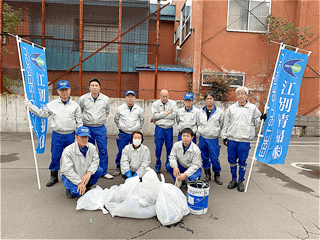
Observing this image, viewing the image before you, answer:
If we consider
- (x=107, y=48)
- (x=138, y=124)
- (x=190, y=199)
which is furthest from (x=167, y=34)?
(x=190, y=199)

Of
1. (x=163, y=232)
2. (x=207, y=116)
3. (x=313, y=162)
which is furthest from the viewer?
(x=313, y=162)

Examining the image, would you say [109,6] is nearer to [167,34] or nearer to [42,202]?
[167,34]

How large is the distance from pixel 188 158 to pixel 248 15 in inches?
347

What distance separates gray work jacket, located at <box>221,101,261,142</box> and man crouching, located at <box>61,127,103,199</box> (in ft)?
8.38

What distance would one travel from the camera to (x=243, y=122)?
13.0 feet

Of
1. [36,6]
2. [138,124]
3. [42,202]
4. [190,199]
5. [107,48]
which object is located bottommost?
[42,202]

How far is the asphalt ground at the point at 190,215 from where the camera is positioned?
265cm

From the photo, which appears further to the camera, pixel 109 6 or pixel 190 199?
pixel 109 6

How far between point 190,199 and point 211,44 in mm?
8363

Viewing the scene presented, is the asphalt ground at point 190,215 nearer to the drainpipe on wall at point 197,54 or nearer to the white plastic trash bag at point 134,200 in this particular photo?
the white plastic trash bag at point 134,200

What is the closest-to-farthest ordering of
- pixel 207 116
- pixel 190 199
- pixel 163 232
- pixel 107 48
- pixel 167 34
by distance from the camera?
pixel 163 232 < pixel 190 199 < pixel 207 116 < pixel 107 48 < pixel 167 34

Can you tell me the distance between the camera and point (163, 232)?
8.79 feet

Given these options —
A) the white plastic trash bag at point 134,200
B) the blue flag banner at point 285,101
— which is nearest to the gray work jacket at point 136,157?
the white plastic trash bag at point 134,200

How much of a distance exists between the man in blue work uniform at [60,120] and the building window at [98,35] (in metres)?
5.83
